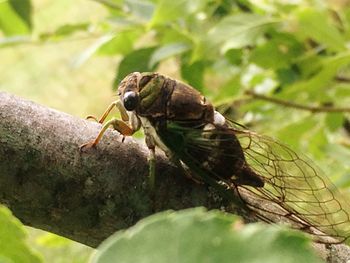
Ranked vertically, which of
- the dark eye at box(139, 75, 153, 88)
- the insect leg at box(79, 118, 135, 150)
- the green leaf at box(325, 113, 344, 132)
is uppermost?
the insect leg at box(79, 118, 135, 150)

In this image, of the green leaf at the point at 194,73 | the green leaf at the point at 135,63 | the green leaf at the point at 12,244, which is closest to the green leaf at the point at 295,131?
the green leaf at the point at 194,73

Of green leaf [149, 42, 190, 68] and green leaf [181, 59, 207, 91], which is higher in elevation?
green leaf [149, 42, 190, 68]

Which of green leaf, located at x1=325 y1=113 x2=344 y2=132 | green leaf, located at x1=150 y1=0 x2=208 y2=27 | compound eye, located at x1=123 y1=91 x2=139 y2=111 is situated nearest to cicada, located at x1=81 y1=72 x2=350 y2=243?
compound eye, located at x1=123 y1=91 x2=139 y2=111

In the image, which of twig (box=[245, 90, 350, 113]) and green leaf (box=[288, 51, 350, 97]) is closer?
green leaf (box=[288, 51, 350, 97])

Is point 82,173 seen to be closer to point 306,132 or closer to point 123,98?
point 123,98

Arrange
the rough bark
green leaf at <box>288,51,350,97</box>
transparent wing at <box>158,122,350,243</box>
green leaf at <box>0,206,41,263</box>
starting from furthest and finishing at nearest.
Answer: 1. green leaf at <box>288,51,350,97</box>
2. transparent wing at <box>158,122,350,243</box>
3. the rough bark
4. green leaf at <box>0,206,41,263</box>

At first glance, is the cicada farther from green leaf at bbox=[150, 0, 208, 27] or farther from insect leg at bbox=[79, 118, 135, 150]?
green leaf at bbox=[150, 0, 208, 27]
